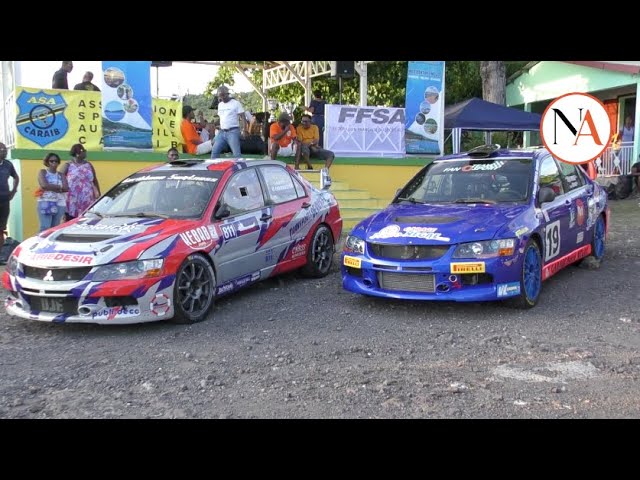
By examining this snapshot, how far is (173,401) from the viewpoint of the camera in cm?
451

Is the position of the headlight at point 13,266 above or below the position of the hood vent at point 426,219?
below

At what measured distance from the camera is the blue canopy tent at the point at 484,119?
16625 millimetres

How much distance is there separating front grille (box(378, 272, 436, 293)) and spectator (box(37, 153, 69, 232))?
5.39 m

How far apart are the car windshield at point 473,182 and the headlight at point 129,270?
10.3 feet

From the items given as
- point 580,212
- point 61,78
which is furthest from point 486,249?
point 61,78

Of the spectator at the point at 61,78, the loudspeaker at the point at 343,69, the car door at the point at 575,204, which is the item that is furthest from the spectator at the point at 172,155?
the car door at the point at 575,204

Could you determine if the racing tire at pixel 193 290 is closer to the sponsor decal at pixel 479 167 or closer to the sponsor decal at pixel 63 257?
the sponsor decal at pixel 63 257

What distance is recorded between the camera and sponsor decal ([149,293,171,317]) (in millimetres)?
6000

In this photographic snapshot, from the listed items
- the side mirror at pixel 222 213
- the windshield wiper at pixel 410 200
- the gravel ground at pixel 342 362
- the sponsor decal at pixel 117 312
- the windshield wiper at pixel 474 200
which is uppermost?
the windshield wiper at pixel 474 200

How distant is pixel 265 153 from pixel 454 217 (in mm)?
7247

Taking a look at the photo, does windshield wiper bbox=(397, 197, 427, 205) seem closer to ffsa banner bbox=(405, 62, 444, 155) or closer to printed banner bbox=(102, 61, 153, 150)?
printed banner bbox=(102, 61, 153, 150)

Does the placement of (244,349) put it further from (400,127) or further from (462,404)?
(400,127)

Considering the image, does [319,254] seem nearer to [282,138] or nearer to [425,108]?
[282,138]
